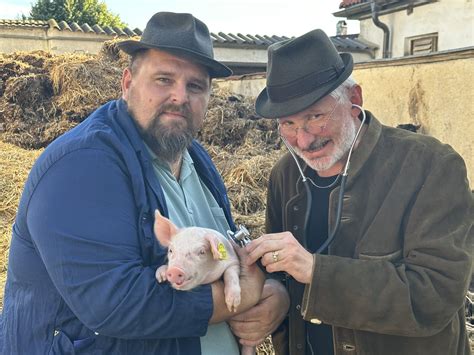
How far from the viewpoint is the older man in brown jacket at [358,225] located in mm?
2125

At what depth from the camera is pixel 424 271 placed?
2.13m

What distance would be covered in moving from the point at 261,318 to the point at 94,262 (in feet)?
2.91

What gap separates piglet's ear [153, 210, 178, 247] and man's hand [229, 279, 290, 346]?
1.61 ft

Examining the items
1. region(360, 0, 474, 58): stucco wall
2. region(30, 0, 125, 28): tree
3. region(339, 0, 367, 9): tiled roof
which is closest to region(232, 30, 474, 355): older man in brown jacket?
region(360, 0, 474, 58): stucco wall

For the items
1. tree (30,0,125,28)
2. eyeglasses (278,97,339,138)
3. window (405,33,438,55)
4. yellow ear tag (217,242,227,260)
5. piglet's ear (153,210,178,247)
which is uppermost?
tree (30,0,125,28)

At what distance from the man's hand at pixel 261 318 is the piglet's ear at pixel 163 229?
0.49 metres

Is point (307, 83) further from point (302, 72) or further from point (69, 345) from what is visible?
point (69, 345)

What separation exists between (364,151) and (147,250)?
1106 millimetres

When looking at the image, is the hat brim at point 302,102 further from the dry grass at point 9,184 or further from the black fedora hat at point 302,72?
the dry grass at point 9,184

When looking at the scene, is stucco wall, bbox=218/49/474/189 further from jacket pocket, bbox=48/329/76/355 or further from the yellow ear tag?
jacket pocket, bbox=48/329/76/355

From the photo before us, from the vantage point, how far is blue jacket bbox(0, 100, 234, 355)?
1.83m

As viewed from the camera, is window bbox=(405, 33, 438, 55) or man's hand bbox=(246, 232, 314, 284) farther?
window bbox=(405, 33, 438, 55)

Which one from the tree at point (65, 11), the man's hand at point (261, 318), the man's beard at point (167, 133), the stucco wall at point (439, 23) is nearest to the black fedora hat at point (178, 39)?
the man's beard at point (167, 133)

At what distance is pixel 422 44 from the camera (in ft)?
43.3
